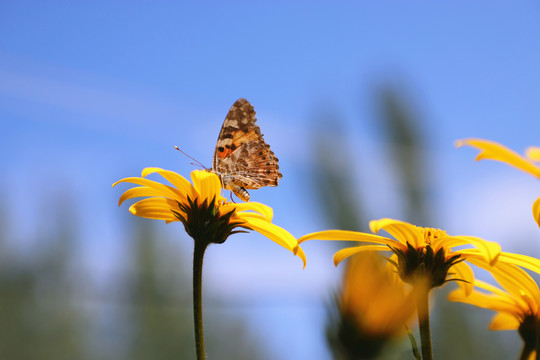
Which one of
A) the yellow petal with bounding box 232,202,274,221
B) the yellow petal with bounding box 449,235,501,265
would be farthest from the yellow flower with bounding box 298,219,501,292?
the yellow petal with bounding box 232,202,274,221

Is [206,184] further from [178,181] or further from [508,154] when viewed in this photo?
[508,154]

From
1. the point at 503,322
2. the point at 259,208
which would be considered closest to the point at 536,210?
the point at 503,322

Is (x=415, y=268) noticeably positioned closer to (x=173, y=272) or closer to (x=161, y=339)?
(x=161, y=339)

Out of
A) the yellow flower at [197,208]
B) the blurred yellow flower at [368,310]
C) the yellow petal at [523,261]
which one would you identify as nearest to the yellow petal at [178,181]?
the yellow flower at [197,208]

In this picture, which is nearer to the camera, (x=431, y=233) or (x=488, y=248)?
(x=488, y=248)

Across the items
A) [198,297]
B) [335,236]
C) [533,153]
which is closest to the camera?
[533,153]

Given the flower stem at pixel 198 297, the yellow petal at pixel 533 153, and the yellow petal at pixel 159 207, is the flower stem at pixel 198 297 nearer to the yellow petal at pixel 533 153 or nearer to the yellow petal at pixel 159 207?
the yellow petal at pixel 159 207

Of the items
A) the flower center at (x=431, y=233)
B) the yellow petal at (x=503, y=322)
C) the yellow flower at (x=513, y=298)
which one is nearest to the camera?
the yellow flower at (x=513, y=298)
